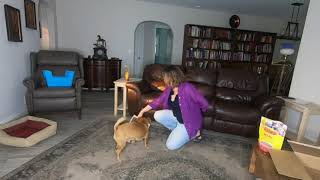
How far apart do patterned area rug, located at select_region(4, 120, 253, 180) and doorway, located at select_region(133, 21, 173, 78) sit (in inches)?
138

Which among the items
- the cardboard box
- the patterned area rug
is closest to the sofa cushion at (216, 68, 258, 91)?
the patterned area rug

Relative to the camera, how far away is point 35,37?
3332mm

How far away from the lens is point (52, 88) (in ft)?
9.12

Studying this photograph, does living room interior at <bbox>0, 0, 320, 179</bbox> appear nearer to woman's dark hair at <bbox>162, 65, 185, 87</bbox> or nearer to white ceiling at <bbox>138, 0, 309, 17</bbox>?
white ceiling at <bbox>138, 0, 309, 17</bbox>

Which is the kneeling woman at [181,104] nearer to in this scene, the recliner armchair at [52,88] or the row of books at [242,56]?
the recliner armchair at [52,88]

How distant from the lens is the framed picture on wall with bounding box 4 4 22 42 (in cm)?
255

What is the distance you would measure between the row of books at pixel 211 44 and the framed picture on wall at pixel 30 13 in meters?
3.51

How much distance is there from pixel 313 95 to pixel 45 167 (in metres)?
3.16

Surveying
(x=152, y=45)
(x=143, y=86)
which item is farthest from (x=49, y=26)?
(x=143, y=86)

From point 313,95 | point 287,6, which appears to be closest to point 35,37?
point 313,95

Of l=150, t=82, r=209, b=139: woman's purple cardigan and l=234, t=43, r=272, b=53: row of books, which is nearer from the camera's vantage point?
l=150, t=82, r=209, b=139: woman's purple cardigan

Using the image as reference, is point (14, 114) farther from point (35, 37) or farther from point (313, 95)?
point (313, 95)

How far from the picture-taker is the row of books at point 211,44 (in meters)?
5.23

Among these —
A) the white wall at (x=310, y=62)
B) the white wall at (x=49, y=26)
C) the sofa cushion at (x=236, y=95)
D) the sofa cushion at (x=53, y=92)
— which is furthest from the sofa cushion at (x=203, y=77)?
the white wall at (x=49, y=26)
